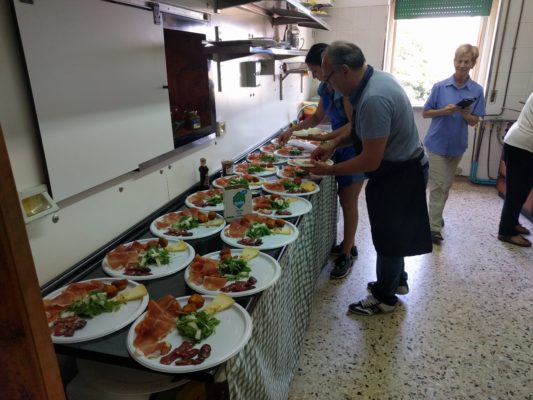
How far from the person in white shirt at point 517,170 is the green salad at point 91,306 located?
296cm

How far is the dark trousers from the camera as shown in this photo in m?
2.86

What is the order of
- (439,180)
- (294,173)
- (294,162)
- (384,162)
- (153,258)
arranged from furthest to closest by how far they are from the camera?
(439,180)
(294,162)
(294,173)
(384,162)
(153,258)

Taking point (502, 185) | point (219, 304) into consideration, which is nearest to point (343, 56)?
point (219, 304)

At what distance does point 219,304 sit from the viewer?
1.09 metres

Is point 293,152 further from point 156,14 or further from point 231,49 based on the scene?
point 156,14

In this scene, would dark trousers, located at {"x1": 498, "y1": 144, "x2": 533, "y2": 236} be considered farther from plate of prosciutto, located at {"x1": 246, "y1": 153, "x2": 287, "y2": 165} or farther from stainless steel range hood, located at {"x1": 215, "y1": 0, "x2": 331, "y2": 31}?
stainless steel range hood, located at {"x1": 215, "y1": 0, "x2": 331, "y2": 31}

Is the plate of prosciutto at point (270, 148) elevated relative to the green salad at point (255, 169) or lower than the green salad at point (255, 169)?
elevated

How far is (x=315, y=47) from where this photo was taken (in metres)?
2.40

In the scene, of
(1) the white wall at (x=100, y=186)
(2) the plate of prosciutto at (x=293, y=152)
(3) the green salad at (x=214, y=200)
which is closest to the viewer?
(1) the white wall at (x=100, y=186)

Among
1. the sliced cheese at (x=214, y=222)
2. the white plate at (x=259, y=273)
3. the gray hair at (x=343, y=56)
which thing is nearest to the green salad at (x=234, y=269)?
the white plate at (x=259, y=273)

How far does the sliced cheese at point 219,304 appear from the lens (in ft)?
3.50

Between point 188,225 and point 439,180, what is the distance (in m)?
2.31

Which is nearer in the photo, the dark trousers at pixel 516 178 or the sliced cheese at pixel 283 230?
the sliced cheese at pixel 283 230

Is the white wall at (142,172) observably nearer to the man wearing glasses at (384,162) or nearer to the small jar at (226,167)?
the small jar at (226,167)
